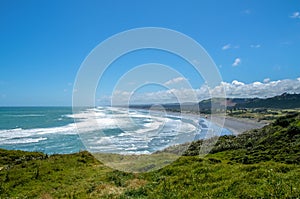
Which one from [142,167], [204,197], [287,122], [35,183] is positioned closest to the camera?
[204,197]

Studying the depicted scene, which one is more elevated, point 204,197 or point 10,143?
point 204,197

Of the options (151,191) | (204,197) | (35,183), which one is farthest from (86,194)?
(204,197)

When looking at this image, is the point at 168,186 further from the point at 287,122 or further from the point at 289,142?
the point at 287,122

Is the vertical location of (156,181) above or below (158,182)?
below

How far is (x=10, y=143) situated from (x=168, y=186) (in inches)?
1887

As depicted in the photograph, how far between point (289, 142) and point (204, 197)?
24.0 metres

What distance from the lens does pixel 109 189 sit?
580 inches

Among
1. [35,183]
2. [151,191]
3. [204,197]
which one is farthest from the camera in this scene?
[35,183]

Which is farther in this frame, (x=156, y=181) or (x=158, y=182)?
(x=156, y=181)

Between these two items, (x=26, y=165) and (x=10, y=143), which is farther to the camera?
(x=10, y=143)

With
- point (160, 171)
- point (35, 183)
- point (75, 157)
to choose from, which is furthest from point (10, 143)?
point (160, 171)

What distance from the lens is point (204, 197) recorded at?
443 inches

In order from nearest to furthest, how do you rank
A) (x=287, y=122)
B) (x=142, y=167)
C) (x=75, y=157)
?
1. (x=142, y=167)
2. (x=75, y=157)
3. (x=287, y=122)

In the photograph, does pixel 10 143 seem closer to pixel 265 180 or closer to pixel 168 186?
pixel 168 186
